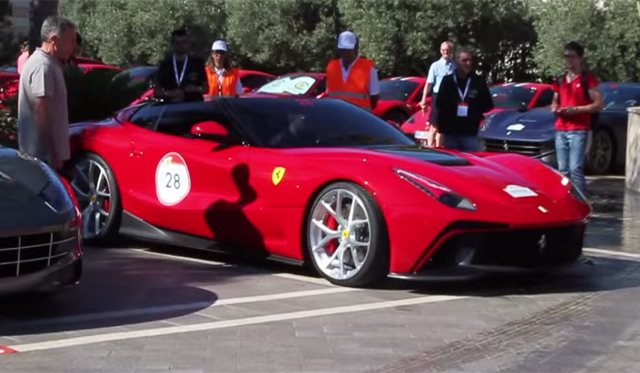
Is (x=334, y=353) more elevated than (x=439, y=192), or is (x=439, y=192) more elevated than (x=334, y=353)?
(x=439, y=192)

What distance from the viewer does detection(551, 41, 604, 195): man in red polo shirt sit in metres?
11.4

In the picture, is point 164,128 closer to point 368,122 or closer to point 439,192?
point 368,122

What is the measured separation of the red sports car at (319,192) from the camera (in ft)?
24.0

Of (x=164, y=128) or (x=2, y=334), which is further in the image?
(x=164, y=128)

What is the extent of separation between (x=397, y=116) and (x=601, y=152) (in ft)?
20.1

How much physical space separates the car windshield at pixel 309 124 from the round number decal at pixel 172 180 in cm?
54

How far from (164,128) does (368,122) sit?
5.08 feet

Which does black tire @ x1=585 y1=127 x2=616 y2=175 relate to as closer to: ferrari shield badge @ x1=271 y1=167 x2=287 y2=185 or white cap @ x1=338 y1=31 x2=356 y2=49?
white cap @ x1=338 y1=31 x2=356 y2=49

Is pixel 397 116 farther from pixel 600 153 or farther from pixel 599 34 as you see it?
pixel 599 34

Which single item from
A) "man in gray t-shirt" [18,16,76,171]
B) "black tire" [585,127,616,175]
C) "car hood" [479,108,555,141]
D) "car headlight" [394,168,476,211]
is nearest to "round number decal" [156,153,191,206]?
"man in gray t-shirt" [18,16,76,171]

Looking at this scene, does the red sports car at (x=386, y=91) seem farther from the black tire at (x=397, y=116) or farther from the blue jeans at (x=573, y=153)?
the blue jeans at (x=573, y=153)

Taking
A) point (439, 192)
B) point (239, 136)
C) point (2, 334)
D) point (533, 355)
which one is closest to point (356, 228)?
point (439, 192)

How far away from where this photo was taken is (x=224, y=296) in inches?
291

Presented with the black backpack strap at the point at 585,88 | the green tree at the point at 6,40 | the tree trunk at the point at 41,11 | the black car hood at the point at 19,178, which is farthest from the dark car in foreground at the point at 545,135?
the black car hood at the point at 19,178
